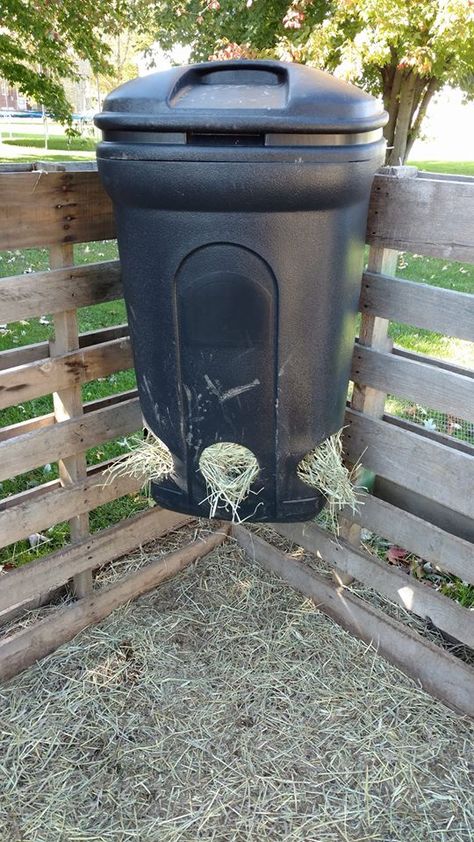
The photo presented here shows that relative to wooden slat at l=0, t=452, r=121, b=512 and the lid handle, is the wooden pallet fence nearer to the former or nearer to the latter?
wooden slat at l=0, t=452, r=121, b=512

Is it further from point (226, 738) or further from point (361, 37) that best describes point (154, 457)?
point (361, 37)

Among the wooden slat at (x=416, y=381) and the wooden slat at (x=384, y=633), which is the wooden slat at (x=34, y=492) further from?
the wooden slat at (x=416, y=381)

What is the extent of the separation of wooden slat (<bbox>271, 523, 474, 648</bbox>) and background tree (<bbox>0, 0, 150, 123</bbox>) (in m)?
6.67

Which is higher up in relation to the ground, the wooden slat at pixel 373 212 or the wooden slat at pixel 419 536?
the wooden slat at pixel 373 212

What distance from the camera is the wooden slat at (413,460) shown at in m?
2.02

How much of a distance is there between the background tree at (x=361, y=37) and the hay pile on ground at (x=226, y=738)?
5424 mm

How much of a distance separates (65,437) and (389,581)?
1.16 meters

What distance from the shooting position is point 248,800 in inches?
74.4

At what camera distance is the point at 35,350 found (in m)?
2.35

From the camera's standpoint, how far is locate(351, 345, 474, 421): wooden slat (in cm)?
194

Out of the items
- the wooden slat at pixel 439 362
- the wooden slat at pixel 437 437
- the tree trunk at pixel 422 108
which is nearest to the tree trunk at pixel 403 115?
the tree trunk at pixel 422 108

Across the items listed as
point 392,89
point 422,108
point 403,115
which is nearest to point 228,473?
point 392,89

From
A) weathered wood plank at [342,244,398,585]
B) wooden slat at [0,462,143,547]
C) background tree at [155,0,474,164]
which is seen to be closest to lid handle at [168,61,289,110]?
weathered wood plank at [342,244,398,585]

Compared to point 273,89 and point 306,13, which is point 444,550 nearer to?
point 273,89
